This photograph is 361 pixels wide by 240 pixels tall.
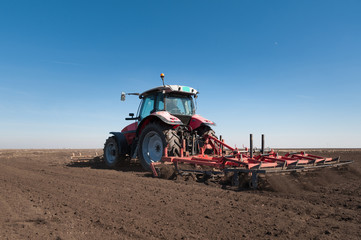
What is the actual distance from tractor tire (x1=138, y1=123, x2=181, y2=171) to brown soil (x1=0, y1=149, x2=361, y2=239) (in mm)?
1385

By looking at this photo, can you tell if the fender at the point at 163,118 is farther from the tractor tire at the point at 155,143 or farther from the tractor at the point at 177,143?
the tractor tire at the point at 155,143

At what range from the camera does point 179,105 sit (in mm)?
8156

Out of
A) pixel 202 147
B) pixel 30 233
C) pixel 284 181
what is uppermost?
pixel 202 147

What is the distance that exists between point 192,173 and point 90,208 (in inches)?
99.5

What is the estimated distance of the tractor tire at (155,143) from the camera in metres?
6.92

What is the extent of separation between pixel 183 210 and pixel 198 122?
4.35 m

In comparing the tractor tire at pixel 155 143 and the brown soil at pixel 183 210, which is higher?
the tractor tire at pixel 155 143

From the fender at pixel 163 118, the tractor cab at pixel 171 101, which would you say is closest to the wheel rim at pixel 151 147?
the fender at pixel 163 118

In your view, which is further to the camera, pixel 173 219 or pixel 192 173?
pixel 192 173

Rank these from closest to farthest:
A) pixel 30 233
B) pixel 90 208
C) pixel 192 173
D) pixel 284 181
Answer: pixel 30 233 < pixel 90 208 < pixel 284 181 < pixel 192 173

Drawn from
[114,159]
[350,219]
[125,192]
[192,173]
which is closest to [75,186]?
[125,192]

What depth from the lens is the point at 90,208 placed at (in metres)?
3.82

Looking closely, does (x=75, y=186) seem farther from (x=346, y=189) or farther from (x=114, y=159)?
(x=346, y=189)

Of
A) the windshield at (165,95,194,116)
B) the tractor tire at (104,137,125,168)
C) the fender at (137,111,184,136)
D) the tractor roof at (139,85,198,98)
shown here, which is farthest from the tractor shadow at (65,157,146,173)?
the tractor roof at (139,85,198,98)
